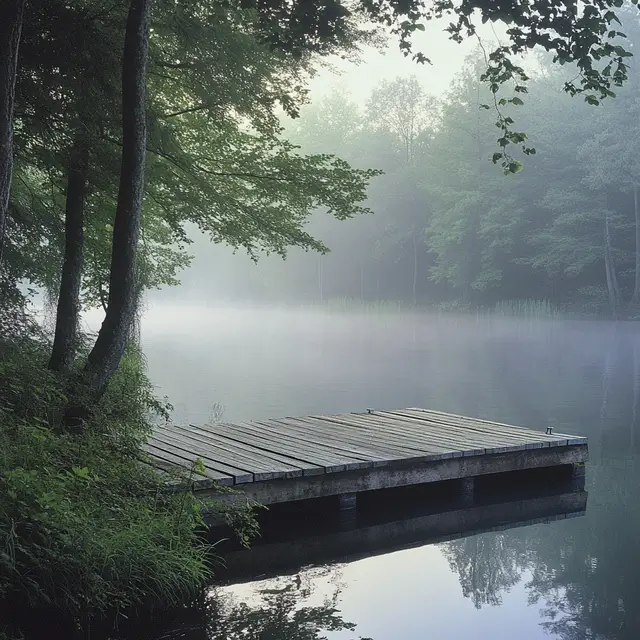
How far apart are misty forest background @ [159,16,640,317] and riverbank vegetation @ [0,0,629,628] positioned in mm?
28792

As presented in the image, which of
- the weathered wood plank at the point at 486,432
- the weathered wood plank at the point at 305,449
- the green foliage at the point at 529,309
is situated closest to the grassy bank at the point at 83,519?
the weathered wood plank at the point at 305,449

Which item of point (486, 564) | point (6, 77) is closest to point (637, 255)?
point (486, 564)

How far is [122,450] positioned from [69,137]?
10.6 feet

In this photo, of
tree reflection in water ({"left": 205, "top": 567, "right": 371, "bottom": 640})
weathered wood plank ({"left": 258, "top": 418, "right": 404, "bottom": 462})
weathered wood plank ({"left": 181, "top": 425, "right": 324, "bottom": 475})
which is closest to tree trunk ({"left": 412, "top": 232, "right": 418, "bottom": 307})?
weathered wood plank ({"left": 258, "top": 418, "right": 404, "bottom": 462})

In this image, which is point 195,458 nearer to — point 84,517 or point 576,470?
point 84,517

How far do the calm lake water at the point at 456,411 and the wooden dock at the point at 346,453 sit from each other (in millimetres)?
759

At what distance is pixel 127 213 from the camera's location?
6.64 meters

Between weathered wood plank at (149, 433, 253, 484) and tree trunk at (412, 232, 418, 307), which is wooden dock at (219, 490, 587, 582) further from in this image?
tree trunk at (412, 232, 418, 307)

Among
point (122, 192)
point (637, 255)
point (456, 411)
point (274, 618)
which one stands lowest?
point (456, 411)

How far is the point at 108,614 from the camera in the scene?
4613 millimetres

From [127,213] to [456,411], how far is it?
9355 mm

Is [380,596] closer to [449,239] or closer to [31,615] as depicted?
[31,615]

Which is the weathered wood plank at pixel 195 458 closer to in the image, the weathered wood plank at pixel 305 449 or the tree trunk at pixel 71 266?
the weathered wood plank at pixel 305 449

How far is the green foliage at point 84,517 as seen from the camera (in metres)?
4.38
